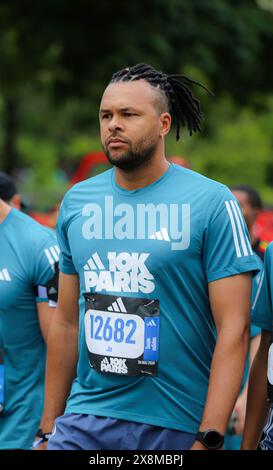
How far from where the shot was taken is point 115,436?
4.31 m

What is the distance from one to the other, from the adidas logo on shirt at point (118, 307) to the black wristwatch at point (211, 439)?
612 mm

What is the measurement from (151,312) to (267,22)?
12.4 meters

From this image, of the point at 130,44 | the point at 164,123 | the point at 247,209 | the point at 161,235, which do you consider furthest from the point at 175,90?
the point at 130,44

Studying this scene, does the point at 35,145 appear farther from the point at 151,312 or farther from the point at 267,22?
the point at 151,312

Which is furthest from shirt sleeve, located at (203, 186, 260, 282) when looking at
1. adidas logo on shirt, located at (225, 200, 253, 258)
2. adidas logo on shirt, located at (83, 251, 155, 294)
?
adidas logo on shirt, located at (83, 251, 155, 294)

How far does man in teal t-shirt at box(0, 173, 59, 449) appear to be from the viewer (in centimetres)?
548

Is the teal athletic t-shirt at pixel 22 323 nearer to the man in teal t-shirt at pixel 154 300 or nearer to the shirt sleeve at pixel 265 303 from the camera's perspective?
the man in teal t-shirt at pixel 154 300

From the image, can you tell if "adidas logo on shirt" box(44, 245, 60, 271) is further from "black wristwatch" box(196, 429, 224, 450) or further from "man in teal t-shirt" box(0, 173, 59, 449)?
"black wristwatch" box(196, 429, 224, 450)

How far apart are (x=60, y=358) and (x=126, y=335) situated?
648 mm

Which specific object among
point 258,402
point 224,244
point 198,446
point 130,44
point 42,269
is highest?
point 130,44

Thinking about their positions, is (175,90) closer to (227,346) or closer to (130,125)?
(130,125)

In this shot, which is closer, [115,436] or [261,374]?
[115,436]

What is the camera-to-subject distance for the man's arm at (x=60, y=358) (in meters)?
4.86
